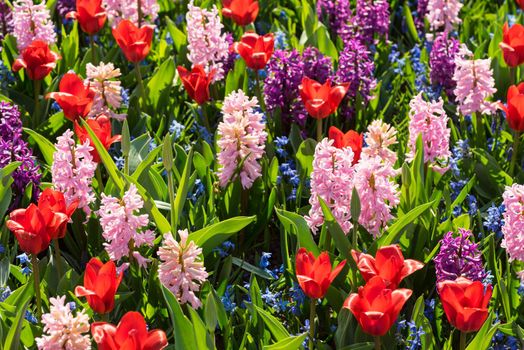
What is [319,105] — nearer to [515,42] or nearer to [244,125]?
[244,125]

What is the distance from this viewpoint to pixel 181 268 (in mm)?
2932

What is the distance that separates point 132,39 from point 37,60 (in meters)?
0.45

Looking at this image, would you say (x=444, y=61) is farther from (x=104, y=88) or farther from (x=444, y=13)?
(x=104, y=88)

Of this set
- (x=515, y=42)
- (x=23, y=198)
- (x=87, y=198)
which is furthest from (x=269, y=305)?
(x=515, y=42)

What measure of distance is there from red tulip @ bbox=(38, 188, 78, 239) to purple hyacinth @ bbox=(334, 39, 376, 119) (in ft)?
5.87

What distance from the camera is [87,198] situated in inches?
135

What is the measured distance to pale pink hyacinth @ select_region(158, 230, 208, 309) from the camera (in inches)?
114

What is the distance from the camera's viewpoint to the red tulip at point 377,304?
2.66 metres

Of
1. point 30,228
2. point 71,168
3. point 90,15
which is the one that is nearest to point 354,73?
point 90,15

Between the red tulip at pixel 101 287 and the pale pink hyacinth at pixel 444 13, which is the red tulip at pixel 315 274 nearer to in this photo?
the red tulip at pixel 101 287

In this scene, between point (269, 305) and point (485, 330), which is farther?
point (269, 305)

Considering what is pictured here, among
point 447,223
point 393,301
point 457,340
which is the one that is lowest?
point 457,340

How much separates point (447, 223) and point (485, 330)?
2.55ft

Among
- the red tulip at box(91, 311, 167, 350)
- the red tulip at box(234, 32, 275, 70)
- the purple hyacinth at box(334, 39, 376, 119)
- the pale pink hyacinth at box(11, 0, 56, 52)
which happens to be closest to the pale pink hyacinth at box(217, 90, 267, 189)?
the red tulip at box(234, 32, 275, 70)
